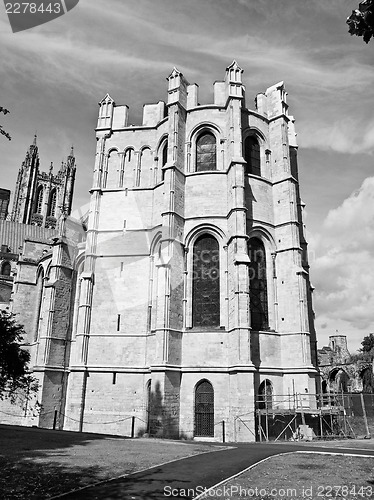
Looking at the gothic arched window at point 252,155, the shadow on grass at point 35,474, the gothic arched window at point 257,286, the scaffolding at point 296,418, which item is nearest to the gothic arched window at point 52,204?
the gothic arched window at point 252,155

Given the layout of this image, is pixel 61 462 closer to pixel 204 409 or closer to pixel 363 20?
pixel 363 20

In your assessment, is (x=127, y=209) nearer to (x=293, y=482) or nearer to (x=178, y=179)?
(x=178, y=179)

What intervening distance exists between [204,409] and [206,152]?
48.0 ft

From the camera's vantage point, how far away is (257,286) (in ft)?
73.8

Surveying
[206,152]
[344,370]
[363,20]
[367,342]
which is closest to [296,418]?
[206,152]

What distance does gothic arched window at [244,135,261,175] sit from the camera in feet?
82.1

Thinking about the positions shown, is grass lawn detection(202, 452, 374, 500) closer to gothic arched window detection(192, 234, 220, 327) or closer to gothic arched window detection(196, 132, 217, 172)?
gothic arched window detection(192, 234, 220, 327)

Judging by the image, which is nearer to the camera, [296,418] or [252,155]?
[296,418]

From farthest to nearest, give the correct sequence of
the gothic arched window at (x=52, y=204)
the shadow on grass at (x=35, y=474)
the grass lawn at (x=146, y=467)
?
the gothic arched window at (x=52, y=204) → the grass lawn at (x=146, y=467) → the shadow on grass at (x=35, y=474)

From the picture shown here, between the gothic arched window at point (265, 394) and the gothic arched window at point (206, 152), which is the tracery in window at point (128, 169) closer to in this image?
the gothic arched window at point (206, 152)

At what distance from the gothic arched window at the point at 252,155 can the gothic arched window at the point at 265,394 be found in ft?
40.0

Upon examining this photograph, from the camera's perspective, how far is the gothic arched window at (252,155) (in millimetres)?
25031

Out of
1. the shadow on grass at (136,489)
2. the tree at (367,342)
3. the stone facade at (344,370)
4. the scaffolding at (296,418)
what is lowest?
the shadow on grass at (136,489)

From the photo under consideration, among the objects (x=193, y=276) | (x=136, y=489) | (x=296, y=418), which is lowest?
(x=136, y=489)
